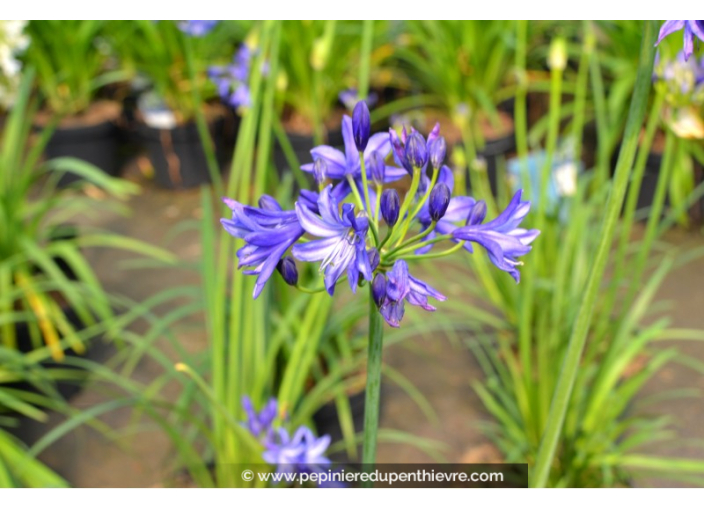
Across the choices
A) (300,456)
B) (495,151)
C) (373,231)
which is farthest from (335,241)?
(495,151)

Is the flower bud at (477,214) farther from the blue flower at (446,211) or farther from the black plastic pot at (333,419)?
the black plastic pot at (333,419)

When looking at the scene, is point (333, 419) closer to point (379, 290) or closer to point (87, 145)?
point (379, 290)

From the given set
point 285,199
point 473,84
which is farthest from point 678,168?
point 285,199

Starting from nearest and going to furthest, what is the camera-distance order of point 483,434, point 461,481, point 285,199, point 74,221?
point 461,481 → point 285,199 → point 483,434 → point 74,221

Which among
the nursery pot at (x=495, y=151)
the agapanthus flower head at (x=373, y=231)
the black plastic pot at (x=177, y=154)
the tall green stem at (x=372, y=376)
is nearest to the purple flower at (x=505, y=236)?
the agapanthus flower head at (x=373, y=231)

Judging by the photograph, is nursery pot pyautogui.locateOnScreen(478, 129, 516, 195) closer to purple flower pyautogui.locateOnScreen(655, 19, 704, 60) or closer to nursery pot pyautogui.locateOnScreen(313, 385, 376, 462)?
nursery pot pyautogui.locateOnScreen(313, 385, 376, 462)

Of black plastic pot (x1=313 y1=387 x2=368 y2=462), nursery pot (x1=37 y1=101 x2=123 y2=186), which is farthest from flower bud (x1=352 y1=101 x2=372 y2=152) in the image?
nursery pot (x1=37 y1=101 x2=123 y2=186)
